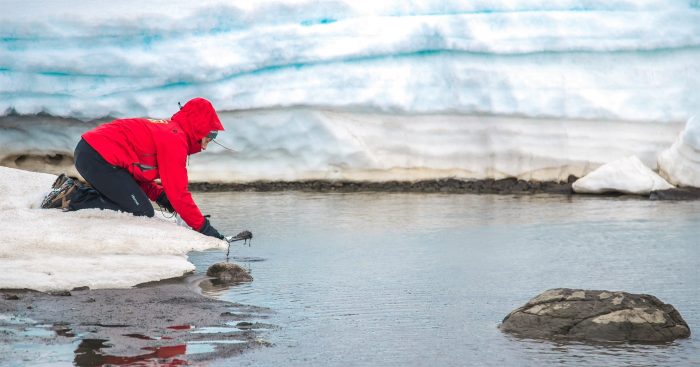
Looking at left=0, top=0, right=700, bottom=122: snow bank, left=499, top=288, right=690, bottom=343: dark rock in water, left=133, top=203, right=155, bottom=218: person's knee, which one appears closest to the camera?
left=499, top=288, right=690, bottom=343: dark rock in water

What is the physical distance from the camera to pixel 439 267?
19.4 feet

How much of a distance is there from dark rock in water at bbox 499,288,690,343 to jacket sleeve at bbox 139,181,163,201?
2485mm

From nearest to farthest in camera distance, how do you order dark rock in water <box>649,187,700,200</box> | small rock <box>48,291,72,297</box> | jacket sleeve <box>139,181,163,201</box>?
small rock <box>48,291,72,297</box>
jacket sleeve <box>139,181,163,201</box>
dark rock in water <box>649,187,700,200</box>

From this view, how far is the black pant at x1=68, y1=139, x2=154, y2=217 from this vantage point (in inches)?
233

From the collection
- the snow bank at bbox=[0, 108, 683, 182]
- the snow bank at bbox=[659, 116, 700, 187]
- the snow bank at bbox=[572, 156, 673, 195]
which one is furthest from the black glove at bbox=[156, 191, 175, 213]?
the snow bank at bbox=[659, 116, 700, 187]

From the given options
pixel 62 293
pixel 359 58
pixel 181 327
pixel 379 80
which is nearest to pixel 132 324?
pixel 181 327

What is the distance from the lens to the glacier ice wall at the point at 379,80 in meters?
10.1

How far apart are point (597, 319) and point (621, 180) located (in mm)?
5362

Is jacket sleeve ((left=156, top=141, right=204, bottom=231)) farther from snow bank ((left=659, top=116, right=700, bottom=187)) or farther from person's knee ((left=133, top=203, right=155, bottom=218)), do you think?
snow bank ((left=659, top=116, right=700, bottom=187))

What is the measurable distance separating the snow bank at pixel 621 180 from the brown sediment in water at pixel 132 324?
5167 mm

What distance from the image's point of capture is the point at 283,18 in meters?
10.7

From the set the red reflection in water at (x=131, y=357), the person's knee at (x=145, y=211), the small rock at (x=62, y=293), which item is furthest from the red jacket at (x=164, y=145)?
the red reflection in water at (x=131, y=357)

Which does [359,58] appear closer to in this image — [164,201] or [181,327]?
[164,201]

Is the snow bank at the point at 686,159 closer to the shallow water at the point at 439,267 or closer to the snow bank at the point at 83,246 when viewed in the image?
the shallow water at the point at 439,267
